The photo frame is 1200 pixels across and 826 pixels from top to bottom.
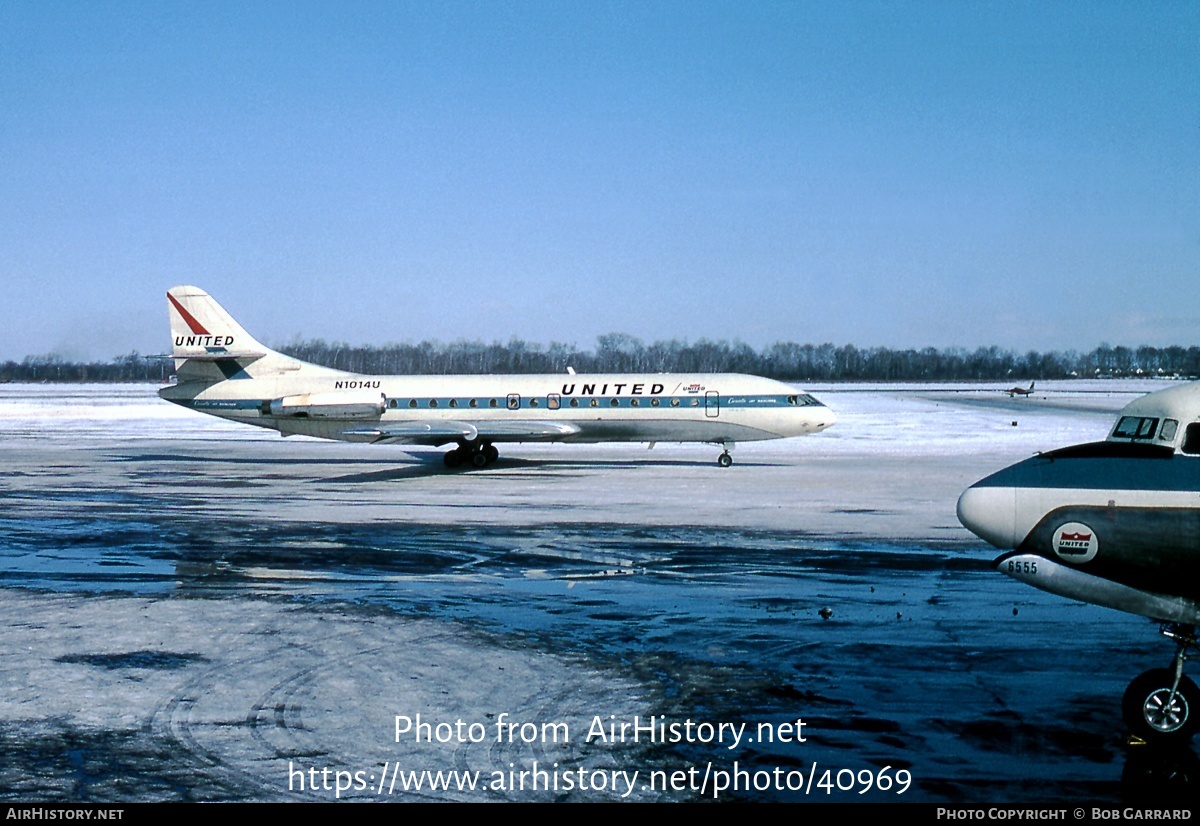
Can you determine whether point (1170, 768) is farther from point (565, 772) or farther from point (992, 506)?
point (565, 772)

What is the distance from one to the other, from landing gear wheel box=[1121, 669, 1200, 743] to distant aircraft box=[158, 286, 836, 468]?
23143mm

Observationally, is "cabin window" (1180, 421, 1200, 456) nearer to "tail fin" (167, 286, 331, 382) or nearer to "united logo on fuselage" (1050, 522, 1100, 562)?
"united logo on fuselage" (1050, 522, 1100, 562)

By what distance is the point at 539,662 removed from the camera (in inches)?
386

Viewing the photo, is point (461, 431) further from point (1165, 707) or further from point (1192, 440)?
point (1165, 707)

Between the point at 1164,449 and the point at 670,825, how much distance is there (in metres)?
4.45

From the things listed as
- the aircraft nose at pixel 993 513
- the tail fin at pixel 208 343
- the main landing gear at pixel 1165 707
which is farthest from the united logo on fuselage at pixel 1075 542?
the tail fin at pixel 208 343

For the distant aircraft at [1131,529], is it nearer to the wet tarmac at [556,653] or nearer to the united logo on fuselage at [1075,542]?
the united logo on fuselage at [1075,542]

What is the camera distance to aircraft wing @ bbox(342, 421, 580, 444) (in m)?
30.0

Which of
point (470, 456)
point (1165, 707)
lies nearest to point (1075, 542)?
point (1165, 707)

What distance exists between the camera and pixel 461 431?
3038 centimetres

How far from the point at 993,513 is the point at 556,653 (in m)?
4.29

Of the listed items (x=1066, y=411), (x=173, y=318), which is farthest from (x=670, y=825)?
(x=1066, y=411)

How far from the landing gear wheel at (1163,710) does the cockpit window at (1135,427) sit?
1.68m

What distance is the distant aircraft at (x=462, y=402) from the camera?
30672 millimetres
